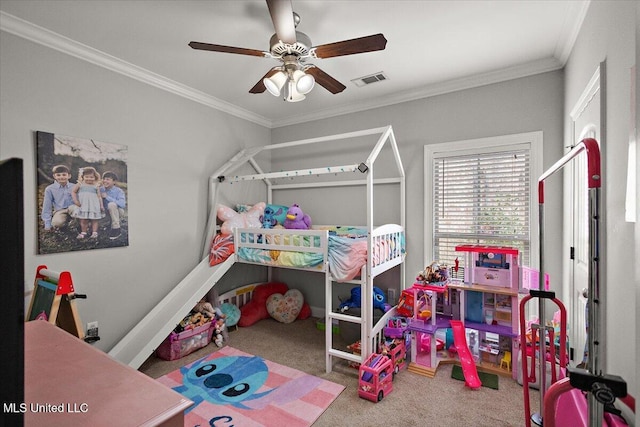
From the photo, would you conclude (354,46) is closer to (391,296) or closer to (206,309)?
(391,296)

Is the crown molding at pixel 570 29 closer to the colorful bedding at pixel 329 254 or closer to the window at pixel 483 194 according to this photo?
the window at pixel 483 194

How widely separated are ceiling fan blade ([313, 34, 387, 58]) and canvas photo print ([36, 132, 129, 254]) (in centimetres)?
198

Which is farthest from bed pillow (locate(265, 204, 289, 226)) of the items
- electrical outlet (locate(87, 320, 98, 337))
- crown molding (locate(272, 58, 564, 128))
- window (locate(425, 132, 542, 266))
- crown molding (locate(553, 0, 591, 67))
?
crown molding (locate(553, 0, 591, 67))

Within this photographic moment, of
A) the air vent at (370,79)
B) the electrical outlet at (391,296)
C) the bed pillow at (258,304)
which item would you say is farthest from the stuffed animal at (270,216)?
→ the air vent at (370,79)

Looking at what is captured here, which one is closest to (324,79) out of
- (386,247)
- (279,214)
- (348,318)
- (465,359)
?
(386,247)

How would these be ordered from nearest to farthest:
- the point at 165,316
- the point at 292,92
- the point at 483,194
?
1. the point at 292,92
2. the point at 165,316
3. the point at 483,194

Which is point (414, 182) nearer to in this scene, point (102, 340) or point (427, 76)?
point (427, 76)

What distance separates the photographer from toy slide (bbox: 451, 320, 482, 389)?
222cm

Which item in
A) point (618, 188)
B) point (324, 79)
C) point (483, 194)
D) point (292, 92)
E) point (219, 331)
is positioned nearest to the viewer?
point (618, 188)

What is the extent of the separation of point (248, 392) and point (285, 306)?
1.42 meters

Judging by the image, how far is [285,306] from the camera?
357 centimetres

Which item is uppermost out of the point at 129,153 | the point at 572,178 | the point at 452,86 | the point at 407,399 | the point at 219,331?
the point at 452,86

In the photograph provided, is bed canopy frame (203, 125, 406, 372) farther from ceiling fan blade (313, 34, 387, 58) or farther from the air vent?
ceiling fan blade (313, 34, 387, 58)

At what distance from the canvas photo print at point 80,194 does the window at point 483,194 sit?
9.56ft
